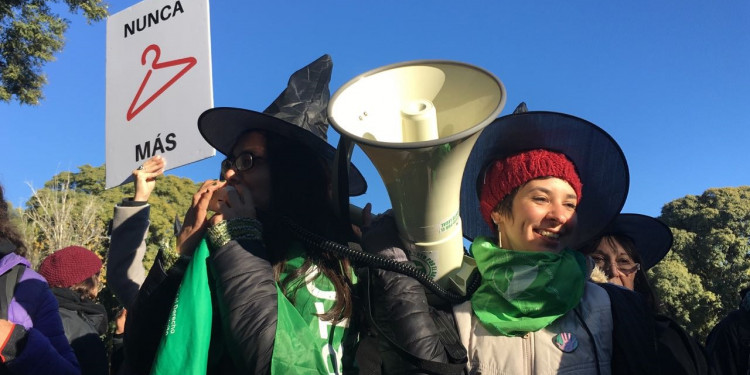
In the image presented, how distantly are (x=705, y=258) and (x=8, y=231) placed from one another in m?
22.7

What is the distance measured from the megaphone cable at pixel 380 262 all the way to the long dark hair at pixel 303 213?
1.9 inches

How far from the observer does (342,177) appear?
185cm

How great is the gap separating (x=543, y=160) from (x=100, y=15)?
32.4 feet

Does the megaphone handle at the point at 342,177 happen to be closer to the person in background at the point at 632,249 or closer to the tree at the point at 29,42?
the person in background at the point at 632,249

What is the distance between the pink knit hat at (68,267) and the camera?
11.7ft

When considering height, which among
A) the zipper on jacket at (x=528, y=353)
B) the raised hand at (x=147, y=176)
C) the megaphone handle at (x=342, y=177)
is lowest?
the zipper on jacket at (x=528, y=353)

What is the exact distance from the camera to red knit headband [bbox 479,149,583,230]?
79.4 inches

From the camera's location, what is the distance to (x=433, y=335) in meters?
1.61

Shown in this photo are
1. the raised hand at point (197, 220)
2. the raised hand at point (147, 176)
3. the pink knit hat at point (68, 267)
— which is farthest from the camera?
the pink knit hat at point (68, 267)

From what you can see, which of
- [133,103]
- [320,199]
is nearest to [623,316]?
[320,199]

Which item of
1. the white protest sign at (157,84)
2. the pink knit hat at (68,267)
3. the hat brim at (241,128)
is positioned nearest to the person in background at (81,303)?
the pink knit hat at (68,267)

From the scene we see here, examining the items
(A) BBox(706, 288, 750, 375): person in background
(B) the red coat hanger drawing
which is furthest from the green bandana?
(B) the red coat hanger drawing

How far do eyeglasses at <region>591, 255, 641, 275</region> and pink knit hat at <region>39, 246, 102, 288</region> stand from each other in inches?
117

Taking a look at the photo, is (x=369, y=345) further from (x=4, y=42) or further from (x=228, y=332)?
(x=4, y=42)
